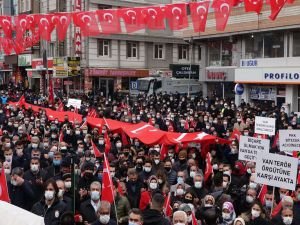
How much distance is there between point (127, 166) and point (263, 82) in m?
18.4

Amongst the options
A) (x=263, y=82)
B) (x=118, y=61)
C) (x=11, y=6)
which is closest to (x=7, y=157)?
(x=263, y=82)

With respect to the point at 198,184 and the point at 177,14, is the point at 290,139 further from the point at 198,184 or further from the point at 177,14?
the point at 177,14

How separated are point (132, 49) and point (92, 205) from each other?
3245 cm

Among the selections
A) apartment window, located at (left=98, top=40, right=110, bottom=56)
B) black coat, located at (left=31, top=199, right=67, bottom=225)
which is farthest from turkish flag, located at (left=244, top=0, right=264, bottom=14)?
apartment window, located at (left=98, top=40, right=110, bottom=56)

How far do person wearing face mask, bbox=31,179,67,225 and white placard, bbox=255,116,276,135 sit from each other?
23.5 feet

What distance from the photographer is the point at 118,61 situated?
3856 centimetres

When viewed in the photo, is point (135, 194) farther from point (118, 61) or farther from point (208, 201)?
point (118, 61)

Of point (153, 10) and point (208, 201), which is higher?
point (153, 10)

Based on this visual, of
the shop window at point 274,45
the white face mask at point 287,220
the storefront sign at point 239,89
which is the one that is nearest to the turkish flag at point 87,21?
the white face mask at point 287,220

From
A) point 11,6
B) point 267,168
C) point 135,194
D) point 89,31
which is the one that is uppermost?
point 11,6

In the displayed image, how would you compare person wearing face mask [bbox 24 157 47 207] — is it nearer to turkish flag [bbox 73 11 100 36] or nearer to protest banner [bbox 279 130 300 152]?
protest banner [bbox 279 130 300 152]

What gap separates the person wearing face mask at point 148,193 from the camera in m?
8.50

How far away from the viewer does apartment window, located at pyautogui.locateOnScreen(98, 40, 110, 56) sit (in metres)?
37.7

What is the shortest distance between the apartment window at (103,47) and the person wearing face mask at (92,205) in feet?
100
